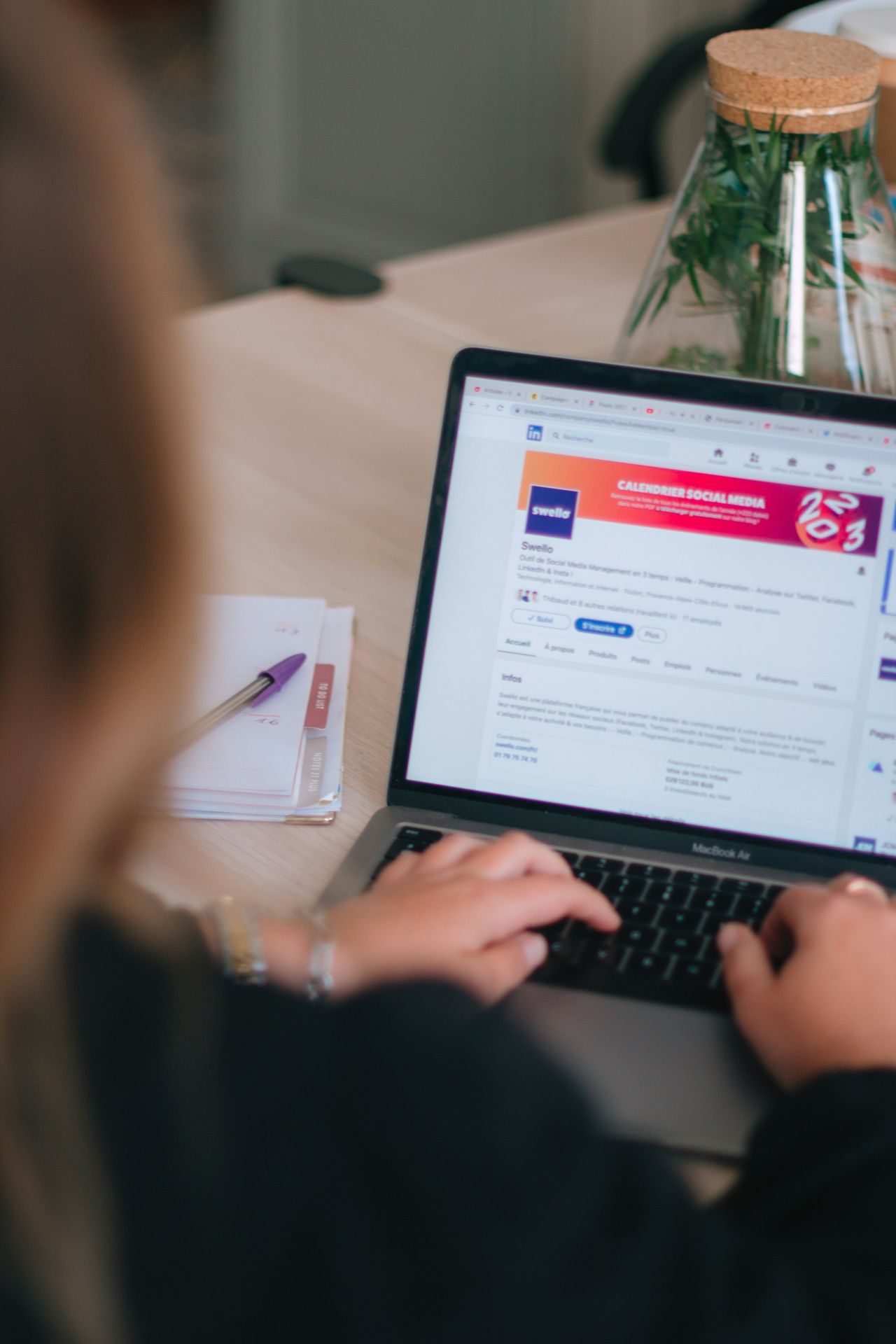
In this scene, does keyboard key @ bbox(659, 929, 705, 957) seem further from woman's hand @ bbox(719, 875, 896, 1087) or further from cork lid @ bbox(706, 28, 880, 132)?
cork lid @ bbox(706, 28, 880, 132)

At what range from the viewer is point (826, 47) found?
909mm

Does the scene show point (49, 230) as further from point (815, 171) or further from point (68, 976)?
point (815, 171)

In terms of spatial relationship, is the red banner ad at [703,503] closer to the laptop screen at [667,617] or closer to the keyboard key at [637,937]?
the laptop screen at [667,617]

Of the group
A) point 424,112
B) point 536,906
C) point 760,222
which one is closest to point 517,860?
point 536,906

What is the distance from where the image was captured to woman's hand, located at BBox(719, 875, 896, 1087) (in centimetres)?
57

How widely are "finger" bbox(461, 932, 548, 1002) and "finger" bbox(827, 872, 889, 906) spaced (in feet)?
0.53

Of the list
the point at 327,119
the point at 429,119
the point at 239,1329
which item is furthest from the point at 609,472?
the point at 327,119

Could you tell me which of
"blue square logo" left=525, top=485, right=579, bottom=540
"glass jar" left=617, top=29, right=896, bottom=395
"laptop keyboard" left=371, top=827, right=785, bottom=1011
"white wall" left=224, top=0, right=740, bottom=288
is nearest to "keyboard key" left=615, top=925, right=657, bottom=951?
"laptop keyboard" left=371, top=827, right=785, bottom=1011

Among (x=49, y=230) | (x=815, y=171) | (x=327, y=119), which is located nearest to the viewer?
(x=49, y=230)

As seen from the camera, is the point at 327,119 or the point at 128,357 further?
the point at 327,119

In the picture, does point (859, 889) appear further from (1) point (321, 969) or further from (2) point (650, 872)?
(1) point (321, 969)

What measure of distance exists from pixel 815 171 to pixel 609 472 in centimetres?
31

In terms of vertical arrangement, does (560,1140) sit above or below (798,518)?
below

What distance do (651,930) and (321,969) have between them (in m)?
0.19
